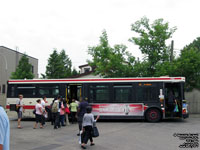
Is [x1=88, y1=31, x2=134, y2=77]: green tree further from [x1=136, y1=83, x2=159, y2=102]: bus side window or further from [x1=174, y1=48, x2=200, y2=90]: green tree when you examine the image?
[x1=136, y1=83, x2=159, y2=102]: bus side window

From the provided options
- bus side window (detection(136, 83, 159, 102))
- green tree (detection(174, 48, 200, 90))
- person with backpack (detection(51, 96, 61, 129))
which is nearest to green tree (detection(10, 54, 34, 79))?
green tree (detection(174, 48, 200, 90))

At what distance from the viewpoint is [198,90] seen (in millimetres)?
25266

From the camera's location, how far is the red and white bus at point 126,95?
55.2 ft

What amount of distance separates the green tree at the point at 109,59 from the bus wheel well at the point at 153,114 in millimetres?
8034

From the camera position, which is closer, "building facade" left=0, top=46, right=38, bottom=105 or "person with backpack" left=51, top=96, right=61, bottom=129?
"person with backpack" left=51, top=96, right=61, bottom=129

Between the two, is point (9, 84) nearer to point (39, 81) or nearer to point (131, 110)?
point (39, 81)

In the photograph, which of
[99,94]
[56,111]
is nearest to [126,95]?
[99,94]

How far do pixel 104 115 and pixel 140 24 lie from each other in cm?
1218

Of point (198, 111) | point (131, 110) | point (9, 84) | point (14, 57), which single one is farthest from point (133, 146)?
point (14, 57)

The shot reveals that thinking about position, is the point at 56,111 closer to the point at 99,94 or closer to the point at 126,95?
the point at 99,94

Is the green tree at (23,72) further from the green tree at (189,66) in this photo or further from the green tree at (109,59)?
the green tree at (189,66)

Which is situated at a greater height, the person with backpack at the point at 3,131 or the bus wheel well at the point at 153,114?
the person with backpack at the point at 3,131

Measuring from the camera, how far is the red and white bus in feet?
55.2

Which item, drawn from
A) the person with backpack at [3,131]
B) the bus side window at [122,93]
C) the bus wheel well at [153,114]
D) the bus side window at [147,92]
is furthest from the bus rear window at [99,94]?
the person with backpack at [3,131]
